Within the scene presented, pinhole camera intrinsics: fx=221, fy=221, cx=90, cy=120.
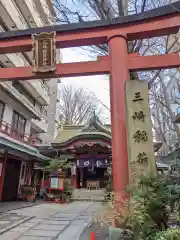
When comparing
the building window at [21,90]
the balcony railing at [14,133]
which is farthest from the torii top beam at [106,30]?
the building window at [21,90]

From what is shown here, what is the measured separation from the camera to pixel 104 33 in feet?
19.1

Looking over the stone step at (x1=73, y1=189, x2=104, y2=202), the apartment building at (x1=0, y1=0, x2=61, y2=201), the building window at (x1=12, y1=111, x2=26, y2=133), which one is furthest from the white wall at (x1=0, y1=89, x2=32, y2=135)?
the stone step at (x1=73, y1=189, x2=104, y2=202)

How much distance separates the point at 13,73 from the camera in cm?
603

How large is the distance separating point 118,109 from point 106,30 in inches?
89.9

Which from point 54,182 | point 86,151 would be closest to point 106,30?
point 54,182

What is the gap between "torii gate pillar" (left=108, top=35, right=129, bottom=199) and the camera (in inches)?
180

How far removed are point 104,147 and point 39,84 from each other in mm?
8940

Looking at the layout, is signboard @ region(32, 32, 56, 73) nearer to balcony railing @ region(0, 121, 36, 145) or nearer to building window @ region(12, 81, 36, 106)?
balcony railing @ region(0, 121, 36, 145)

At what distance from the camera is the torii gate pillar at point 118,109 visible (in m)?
4.57

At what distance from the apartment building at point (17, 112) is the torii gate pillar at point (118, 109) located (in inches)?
268

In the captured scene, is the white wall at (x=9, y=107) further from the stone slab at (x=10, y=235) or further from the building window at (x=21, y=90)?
the stone slab at (x=10, y=235)

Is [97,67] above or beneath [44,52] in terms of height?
beneath

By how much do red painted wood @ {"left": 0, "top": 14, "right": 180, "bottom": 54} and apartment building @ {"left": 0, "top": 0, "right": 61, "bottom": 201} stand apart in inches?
208

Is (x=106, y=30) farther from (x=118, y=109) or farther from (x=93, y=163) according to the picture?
(x=93, y=163)
